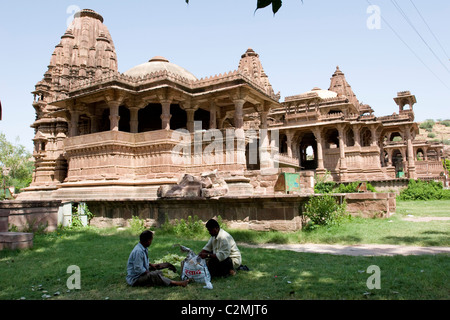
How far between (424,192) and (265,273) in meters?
23.4

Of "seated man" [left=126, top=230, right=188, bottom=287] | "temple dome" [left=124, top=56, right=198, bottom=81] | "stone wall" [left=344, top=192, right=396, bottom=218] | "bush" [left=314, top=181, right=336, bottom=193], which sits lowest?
"seated man" [left=126, top=230, right=188, bottom=287]

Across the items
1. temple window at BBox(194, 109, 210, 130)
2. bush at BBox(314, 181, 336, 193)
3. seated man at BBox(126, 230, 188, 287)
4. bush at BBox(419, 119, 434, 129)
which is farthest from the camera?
bush at BBox(419, 119, 434, 129)

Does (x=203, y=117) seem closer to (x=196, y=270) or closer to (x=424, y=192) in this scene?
(x=424, y=192)

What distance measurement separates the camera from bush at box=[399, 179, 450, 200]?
930 inches

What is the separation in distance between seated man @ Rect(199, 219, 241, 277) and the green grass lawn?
183mm

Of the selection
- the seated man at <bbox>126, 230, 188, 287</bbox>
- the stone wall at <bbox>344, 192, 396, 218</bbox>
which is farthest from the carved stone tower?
the seated man at <bbox>126, 230, 188, 287</bbox>

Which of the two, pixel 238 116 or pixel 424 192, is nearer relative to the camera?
pixel 238 116

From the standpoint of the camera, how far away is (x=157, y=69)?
19672mm

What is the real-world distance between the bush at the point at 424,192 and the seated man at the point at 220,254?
23.2 metres

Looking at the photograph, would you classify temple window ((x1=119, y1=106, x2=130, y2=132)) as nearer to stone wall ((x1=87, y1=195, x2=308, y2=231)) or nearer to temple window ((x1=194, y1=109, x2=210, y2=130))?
temple window ((x1=194, y1=109, x2=210, y2=130))

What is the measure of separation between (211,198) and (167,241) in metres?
2.16

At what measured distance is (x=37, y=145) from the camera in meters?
21.9

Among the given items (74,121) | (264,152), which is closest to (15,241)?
(264,152)
